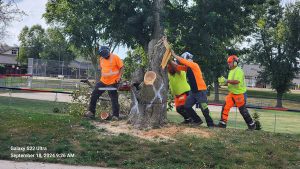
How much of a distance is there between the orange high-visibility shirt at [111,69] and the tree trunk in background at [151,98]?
63 cm

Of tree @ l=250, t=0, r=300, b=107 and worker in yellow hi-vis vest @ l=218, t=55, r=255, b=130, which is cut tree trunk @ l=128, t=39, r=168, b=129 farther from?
tree @ l=250, t=0, r=300, b=107

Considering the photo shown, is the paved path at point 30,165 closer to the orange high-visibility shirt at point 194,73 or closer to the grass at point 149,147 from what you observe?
the grass at point 149,147

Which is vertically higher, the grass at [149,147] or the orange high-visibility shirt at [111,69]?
the orange high-visibility shirt at [111,69]

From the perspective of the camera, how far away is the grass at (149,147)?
25.3ft

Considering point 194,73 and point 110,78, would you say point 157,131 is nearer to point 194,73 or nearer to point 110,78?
point 194,73

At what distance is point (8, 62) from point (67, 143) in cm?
8884

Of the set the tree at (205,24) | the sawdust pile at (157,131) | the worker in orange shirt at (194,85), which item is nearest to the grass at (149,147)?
the sawdust pile at (157,131)

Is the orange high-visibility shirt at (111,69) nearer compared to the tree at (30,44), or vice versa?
the orange high-visibility shirt at (111,69)

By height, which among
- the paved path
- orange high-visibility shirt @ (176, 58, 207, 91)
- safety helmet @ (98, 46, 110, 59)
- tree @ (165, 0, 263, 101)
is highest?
tree @ (165, 0, 263, 101)

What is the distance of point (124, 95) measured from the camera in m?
13.4

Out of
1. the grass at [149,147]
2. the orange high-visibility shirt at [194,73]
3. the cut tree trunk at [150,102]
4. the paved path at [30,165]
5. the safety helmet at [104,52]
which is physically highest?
the safety helmet at [104,52]

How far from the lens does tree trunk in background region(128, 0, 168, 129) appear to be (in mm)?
9586

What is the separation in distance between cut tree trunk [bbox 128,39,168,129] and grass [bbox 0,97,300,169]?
0.83 meters

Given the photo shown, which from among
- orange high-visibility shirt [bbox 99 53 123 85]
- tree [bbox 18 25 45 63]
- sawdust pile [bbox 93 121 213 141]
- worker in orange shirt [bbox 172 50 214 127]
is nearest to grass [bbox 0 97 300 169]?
sawdust pile [bbox 93 121 213 141]
